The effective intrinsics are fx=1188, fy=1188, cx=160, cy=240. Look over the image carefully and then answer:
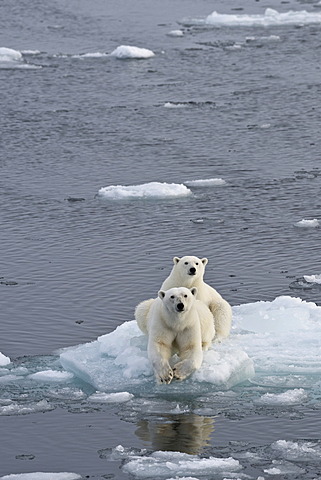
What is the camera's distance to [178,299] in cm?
1022

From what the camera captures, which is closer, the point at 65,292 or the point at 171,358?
the point at 171,358

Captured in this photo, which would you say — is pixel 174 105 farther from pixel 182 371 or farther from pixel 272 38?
pixel 182 371

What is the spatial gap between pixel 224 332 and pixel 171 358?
85 centimetres

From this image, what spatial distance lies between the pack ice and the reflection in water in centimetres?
42

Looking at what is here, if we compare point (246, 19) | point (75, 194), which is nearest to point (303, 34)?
point (246, 19)

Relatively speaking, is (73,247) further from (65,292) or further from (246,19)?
(246,19)

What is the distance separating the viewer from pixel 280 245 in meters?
15.2

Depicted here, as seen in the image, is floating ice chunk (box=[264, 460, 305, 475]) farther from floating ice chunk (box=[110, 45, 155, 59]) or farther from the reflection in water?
floating ice chunk (box=[110, 45, 155, 59])

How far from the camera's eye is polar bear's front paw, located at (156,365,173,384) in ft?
33.3

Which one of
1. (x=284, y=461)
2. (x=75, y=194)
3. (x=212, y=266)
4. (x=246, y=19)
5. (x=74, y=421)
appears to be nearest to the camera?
(x=284, y=461)

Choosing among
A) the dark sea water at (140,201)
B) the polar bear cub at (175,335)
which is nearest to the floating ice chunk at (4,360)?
the dark sea water at (140,201)

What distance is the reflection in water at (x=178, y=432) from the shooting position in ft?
30.8

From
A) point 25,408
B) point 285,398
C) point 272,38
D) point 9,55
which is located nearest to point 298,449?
point 285,398

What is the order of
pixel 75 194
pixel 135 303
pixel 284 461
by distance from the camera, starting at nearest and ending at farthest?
pixel 284 461 < pixel 135 303 < pixel 75 194
